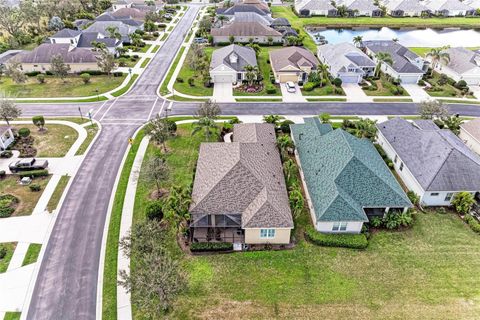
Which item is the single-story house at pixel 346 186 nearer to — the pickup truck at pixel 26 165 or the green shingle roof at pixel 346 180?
the green shingle roof at pixel 346 180

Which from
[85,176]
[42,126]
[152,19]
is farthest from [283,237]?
[152,19]

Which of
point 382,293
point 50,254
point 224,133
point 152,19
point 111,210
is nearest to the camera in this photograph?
point 382,293

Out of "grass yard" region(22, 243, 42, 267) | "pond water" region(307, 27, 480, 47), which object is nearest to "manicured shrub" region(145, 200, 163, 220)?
"grass yard" region(22, 243, 42, 267)

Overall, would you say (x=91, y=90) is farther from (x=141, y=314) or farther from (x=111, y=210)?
(x=141, y=314)

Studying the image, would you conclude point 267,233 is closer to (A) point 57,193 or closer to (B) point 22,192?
(A) point 57,193

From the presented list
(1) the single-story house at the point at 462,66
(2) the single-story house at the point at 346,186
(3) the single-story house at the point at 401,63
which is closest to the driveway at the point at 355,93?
(3) the single-story house at the point at 401,63

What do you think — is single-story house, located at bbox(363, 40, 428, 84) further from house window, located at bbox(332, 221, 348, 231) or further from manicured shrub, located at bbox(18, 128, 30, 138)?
manicured shrub, located at bbox(18, 128, 30, 138)
